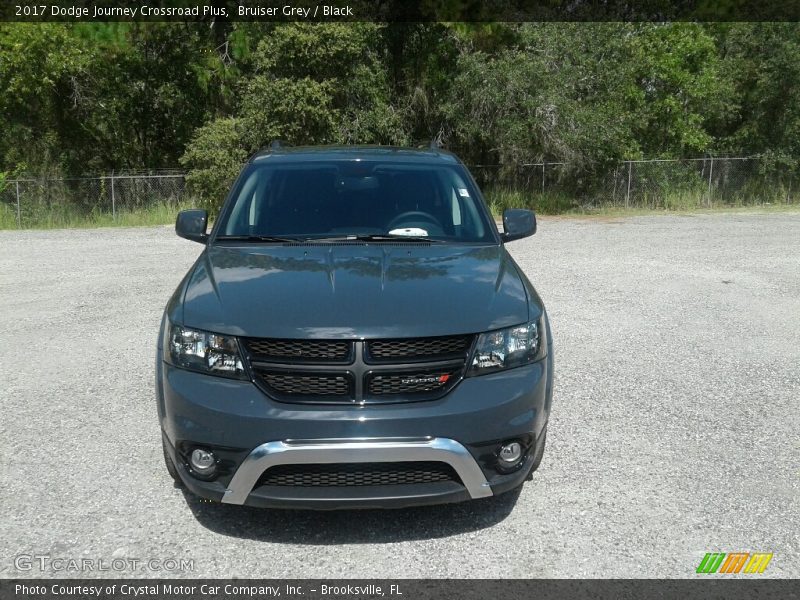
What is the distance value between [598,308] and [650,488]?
16.8 ft

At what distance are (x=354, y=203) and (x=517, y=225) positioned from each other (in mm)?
1130

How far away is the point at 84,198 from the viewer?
23.3 metres

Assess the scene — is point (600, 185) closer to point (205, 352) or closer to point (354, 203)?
point (354, 203)

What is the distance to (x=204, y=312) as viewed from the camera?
3.83 meters

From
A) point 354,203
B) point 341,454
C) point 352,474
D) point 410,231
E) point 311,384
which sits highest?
point 354,203

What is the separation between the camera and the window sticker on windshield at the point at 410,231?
16.4 feet

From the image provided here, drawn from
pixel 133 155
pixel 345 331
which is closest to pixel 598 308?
pixel 345 331

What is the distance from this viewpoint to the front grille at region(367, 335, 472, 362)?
11.8ft

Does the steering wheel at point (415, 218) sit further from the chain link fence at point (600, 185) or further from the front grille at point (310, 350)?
the chain link fence at point (600, 185)

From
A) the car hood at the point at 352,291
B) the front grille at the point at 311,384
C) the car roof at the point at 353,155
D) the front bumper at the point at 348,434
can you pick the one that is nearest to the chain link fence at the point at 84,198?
the car roof at the point at 353,155

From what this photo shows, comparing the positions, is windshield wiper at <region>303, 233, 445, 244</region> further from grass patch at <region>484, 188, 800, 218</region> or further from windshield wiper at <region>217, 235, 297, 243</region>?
grass patch at <region>484, 188, 800, 218</region>

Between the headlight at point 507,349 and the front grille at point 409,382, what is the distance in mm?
135

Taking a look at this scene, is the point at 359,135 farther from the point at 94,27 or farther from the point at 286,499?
the point at 286,499

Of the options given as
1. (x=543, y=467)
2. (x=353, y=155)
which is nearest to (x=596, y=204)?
(x=353, y=155)
